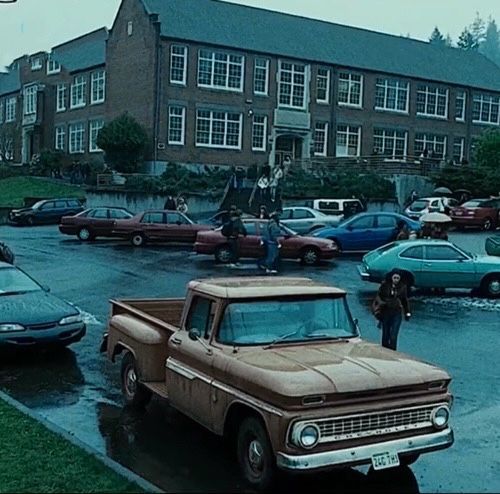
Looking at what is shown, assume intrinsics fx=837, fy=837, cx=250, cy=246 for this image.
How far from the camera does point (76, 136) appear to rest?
198 ft

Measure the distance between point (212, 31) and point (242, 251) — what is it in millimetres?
27805

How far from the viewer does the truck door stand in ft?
27.1

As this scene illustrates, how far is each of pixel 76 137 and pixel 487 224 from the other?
32.8 m

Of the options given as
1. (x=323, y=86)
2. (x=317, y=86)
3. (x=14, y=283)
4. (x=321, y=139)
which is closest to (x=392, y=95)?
(x=323, y=86)

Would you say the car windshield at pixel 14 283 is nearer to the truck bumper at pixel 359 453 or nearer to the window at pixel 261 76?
the truck bumper at pixel 359 453

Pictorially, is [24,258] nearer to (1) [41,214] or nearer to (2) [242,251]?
(2) [242,251]

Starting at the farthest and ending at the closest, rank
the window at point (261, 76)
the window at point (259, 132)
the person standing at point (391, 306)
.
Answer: the window at point (259, 132) → the window at point (261, 76) → the person standing at point (391, 306)

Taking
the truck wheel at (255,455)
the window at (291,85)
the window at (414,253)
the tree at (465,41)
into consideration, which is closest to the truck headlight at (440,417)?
the truck wheel at (255,455)

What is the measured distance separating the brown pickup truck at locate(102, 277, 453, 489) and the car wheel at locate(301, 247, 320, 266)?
17.3m

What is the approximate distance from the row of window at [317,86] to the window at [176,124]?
1.67m

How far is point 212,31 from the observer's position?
168ft

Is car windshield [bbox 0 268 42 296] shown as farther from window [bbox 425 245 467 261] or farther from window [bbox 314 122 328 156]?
window [bbox 314 122 328 156]

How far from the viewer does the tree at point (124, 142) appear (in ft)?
155

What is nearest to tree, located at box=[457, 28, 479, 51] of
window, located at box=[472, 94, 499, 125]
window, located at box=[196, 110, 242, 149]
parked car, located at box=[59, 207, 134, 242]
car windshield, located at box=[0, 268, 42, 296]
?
window, located at box=[472, 94, 499, 125]
